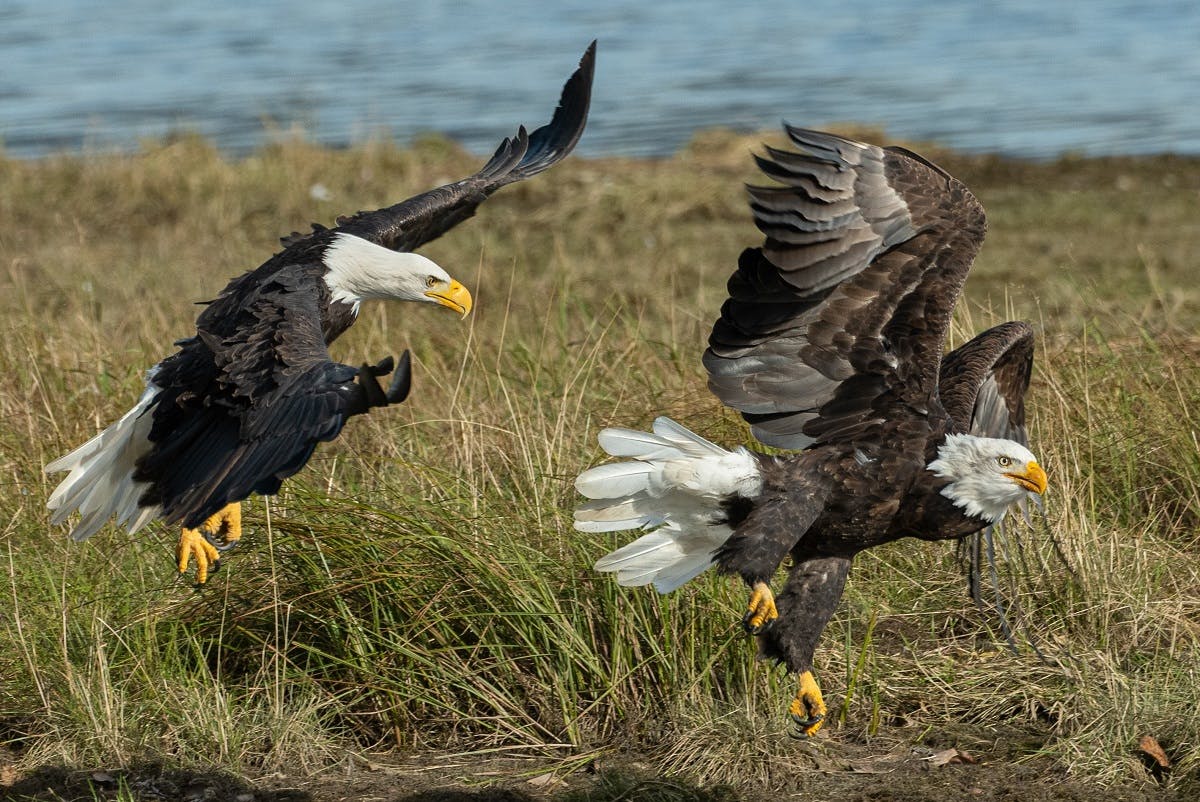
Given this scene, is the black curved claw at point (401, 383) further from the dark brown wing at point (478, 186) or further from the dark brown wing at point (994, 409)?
the dark brown wing at point (478, 186)

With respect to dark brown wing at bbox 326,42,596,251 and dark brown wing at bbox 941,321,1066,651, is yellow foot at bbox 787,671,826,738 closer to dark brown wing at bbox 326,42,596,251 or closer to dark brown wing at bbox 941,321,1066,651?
dark brown wing at bbox 941,321,1066,651

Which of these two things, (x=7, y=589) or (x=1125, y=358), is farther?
(x=1125, y=358)

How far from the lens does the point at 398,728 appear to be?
471 centimetres

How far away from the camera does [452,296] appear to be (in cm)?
553

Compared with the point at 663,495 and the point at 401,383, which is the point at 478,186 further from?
the point at 401,383

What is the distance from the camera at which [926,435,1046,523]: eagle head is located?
4441 mm

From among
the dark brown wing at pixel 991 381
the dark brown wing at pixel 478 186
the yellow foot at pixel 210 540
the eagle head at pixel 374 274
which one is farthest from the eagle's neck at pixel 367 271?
the dark brown wing at pixel 991 381

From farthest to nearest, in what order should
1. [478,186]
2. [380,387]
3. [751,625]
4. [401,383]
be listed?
[478,186] → [751,625] → [380,387] → [401,383]

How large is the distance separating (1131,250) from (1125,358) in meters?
3.88

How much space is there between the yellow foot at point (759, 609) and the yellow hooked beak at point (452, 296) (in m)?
1.66

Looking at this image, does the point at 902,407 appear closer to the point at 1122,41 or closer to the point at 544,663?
the point at 544,663

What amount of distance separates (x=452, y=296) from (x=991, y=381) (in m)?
1.81

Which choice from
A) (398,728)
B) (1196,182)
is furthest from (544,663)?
(1196,182)

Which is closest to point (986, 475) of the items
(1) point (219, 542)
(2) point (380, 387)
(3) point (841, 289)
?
(3) point (841, 289)
